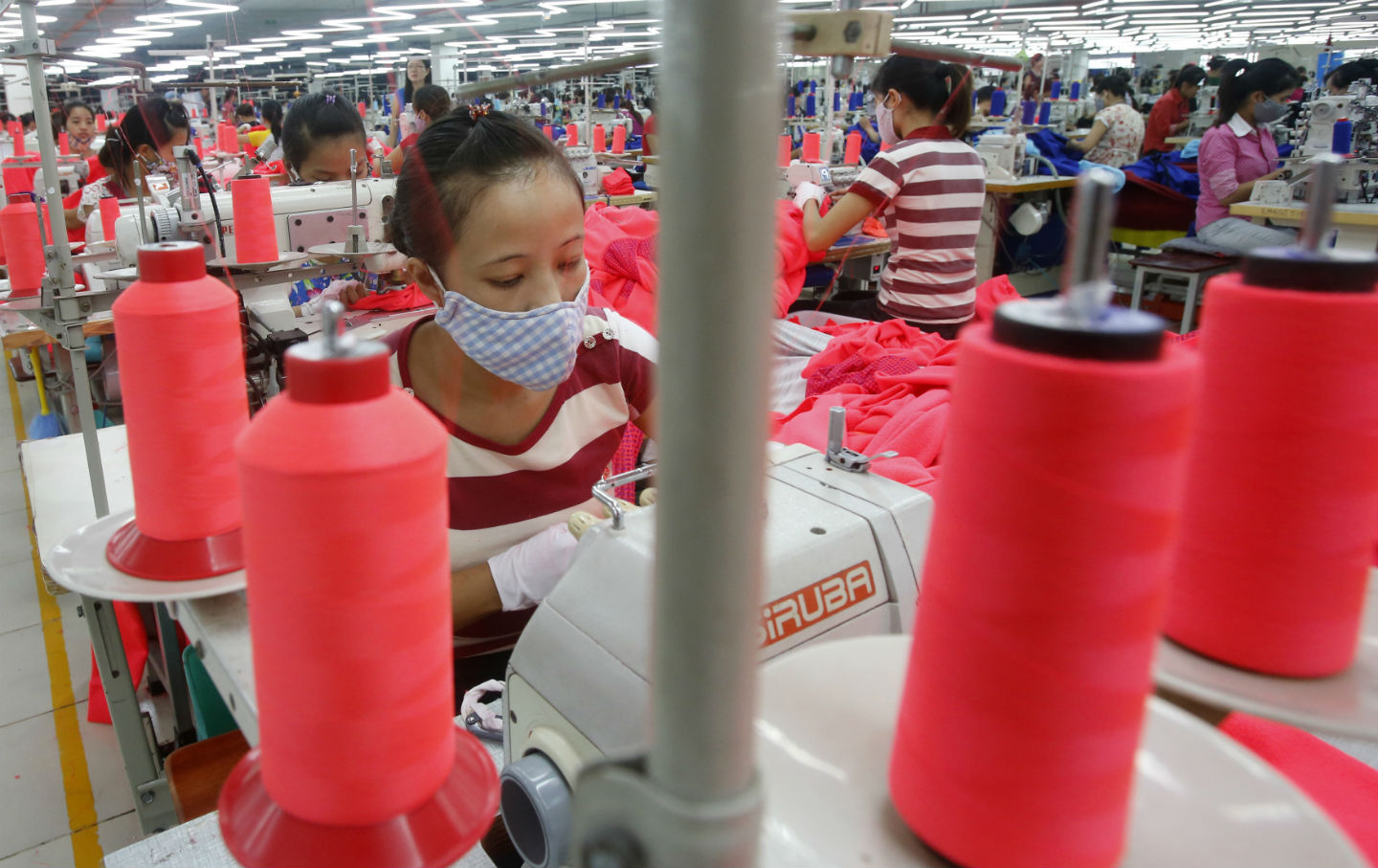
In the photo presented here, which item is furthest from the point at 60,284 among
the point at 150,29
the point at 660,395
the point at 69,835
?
the point at 150,29

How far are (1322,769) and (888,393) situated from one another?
63.5 inches

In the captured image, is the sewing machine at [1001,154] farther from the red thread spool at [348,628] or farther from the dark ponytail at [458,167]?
the red thread spool at [348,628]

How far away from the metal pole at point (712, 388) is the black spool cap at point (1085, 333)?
0.43 feet

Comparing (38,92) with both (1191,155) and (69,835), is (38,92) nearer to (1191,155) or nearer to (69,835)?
(69,835)

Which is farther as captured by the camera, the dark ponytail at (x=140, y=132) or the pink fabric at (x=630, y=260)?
the dark ponytail at (x=140, y=132)

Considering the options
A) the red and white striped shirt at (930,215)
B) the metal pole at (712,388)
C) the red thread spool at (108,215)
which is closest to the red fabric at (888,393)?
the red and white striped shirt at (930,215)

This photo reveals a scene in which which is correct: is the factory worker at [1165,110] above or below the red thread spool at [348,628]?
above

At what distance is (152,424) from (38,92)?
64.9 inches

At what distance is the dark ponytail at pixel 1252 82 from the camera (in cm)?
513

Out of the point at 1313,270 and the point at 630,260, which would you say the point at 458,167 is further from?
the point at 630,260

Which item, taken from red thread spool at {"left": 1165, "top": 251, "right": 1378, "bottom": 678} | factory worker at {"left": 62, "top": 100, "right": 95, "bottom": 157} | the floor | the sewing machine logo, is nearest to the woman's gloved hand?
the floor

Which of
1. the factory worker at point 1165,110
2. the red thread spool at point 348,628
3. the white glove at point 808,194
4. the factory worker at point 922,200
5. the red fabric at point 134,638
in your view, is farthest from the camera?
the factory worker at point 1165,110

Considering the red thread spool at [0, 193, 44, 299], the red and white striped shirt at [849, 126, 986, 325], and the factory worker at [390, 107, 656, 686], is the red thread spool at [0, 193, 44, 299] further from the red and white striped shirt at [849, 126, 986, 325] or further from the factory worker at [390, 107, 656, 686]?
the red and white striped shirt at [849, 126, 986, 325]

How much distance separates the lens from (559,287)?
138 cm
